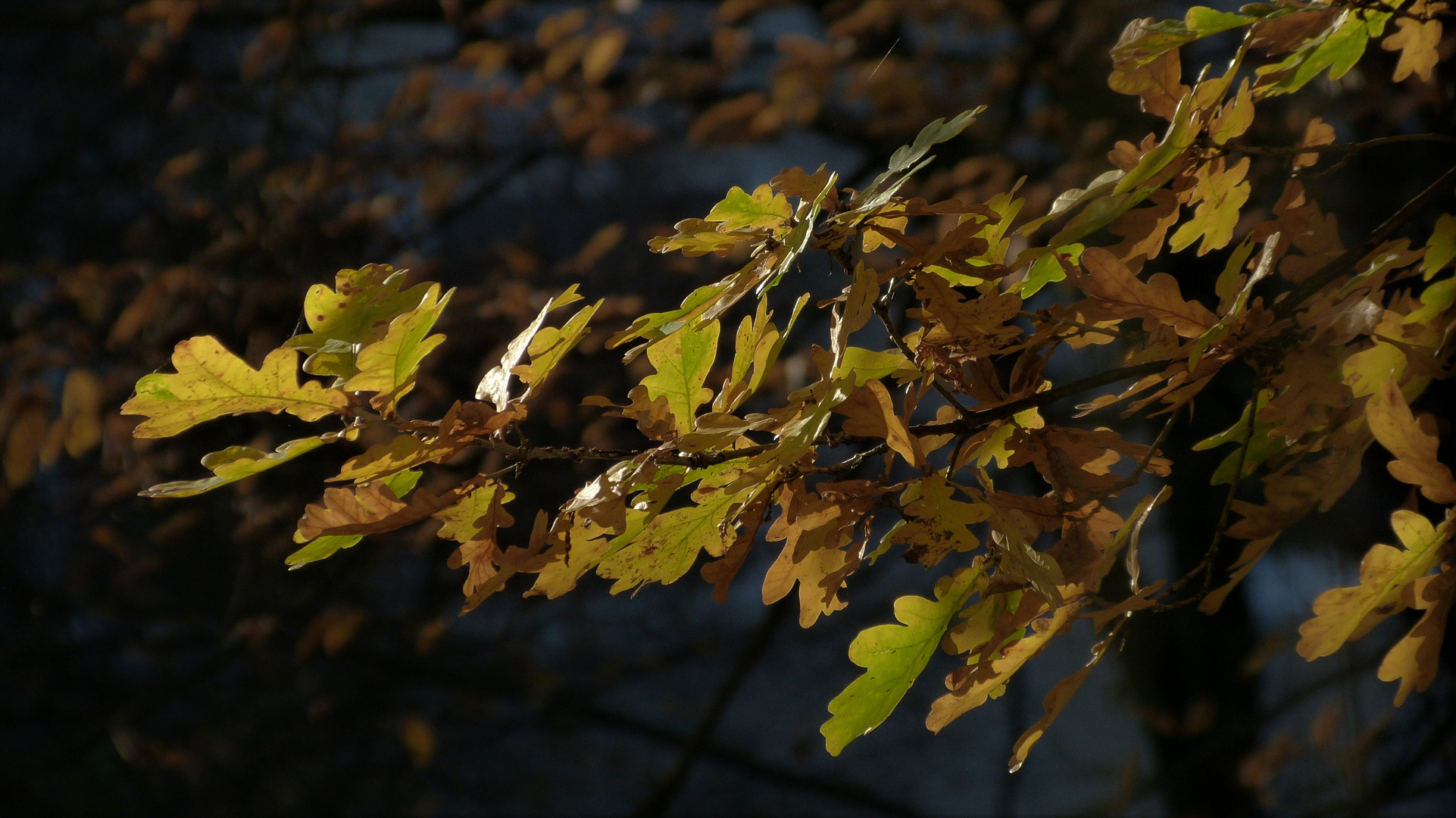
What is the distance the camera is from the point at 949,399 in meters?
0.46

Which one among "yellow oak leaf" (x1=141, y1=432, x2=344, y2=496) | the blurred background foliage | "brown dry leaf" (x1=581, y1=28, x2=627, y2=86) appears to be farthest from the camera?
"brown dry leaf" (x1=581, y1=28, x2=627, y2=86)

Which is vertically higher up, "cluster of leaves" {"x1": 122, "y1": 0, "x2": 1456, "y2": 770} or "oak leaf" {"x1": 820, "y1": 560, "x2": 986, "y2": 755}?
"cluster of leaves" {"x1": 122, "y1": 0, "x2": 1456, "y2": 770}

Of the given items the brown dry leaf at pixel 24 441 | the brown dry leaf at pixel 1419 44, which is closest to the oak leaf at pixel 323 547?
the brown dry leaf at pixel 1419 44

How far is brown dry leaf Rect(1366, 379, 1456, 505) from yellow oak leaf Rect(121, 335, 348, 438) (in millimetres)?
438

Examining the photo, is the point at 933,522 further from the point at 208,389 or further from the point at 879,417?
the point at 208,389

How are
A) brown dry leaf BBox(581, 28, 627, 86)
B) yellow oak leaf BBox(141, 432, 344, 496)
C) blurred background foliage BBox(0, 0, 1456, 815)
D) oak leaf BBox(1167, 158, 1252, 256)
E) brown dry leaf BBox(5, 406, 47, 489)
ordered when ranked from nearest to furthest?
yellow oak leaf BBox(141, 432, 344, 496) < oak leaf BBox(1167, 158, 1252, 256) < brown dry leaf BBox(5, 406, 47, 489) < blurred background foliage BBox(0, 0, 1456, 815) < brown dry leaf BBox(581, 28, 627, 86)

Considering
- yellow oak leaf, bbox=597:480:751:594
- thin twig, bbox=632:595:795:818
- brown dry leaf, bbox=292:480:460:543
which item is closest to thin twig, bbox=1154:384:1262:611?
yellow oak leaf, bbox=597:480:751:594

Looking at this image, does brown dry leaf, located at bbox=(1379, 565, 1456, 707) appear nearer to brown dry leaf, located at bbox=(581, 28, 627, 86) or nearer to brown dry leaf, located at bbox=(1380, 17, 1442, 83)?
brown dry leaf, located at bbox=(1380, 17, 1442, 83)

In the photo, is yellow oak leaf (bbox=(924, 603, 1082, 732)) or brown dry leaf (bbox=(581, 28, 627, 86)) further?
brown dry leaf (bbox=(581, 28, 627, 86))

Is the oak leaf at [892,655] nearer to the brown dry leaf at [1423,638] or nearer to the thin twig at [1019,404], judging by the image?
the thin twig at [1019,404]

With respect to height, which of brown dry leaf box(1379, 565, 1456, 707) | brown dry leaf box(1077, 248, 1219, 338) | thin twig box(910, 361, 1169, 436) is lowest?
brown dry leaf box(1379, 565, 1456, 707)

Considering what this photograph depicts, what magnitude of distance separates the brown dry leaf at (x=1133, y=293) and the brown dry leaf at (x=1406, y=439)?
70mm

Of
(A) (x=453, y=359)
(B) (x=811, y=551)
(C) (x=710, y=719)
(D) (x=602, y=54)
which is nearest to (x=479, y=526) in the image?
(B) (x=811, y=551)

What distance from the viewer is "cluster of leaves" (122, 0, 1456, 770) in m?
0.40
